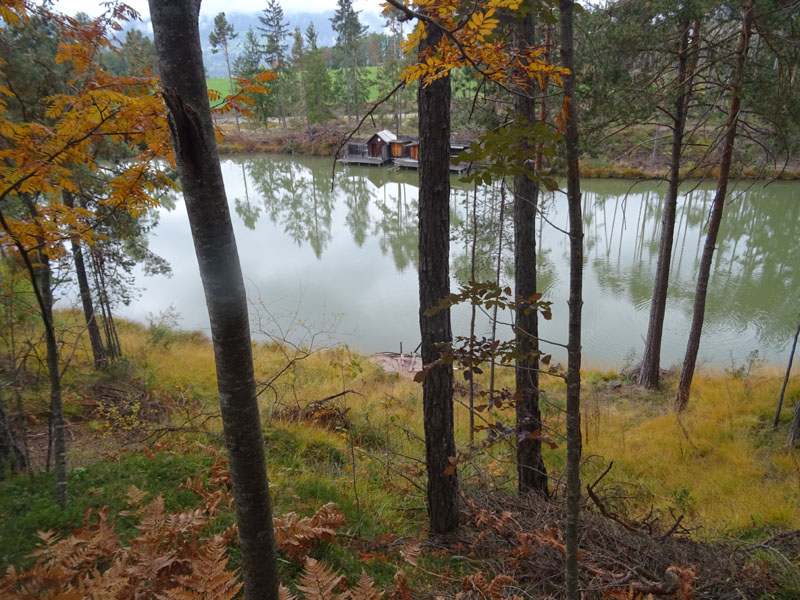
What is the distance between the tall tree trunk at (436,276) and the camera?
292 cm

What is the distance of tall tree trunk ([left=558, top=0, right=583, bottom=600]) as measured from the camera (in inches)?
60.4

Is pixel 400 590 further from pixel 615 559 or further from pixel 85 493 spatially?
pixel 85 493

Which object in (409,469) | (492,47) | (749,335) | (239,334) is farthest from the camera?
(749,335)

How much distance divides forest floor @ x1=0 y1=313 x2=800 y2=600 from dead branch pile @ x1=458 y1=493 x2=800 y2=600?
0.04 feet

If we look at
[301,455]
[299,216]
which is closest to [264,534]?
[301,455]

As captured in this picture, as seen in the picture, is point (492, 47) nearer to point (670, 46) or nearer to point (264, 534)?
point (264, 534)

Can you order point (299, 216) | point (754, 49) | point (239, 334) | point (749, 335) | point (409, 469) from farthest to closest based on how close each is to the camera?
1. point (299, 216)
2. point (749, 335)
3. point (754, 49)
4. point (409, 469)
5. point (239, 334)

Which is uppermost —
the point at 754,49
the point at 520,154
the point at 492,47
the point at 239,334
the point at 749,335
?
the point at 754,49

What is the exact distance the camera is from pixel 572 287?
1670mm

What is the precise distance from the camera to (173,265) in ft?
55.7

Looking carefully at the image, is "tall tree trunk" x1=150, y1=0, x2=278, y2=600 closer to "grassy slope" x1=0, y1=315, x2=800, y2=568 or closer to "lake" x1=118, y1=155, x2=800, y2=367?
"grassy slope" x1=0, y1=315, x2=800, y2=568

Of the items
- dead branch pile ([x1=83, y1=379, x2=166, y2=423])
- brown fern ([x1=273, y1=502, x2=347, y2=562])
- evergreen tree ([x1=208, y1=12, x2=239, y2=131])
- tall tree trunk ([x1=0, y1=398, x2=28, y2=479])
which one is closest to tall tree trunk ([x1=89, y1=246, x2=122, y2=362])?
dead branch pile ([x1=83, y1=379, x2=166, y2=423])

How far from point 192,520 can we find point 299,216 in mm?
21593

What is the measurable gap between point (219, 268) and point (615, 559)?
9.54ft
